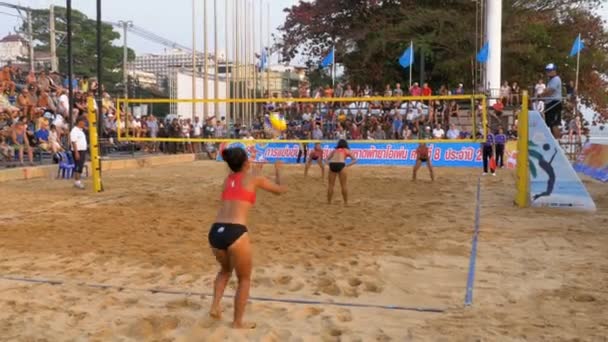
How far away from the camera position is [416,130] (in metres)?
19.0

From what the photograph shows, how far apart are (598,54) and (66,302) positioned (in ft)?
93.9

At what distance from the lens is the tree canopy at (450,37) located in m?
26.5

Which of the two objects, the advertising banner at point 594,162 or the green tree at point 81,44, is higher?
the green tree at point 81,44

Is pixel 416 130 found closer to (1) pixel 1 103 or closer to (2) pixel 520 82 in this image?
(2) pixel 520 82

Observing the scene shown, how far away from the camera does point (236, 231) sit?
12.5 ft

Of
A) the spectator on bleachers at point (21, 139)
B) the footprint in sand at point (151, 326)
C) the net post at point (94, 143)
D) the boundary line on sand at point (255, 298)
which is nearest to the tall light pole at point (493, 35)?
the net post at point (94, 143)

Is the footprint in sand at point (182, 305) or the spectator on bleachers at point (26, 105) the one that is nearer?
the footprint in sand at point (182, 305)

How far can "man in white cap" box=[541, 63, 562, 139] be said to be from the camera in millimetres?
9977

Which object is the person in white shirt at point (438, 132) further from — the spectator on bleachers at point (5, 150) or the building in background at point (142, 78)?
the building in background at point (142, 78)

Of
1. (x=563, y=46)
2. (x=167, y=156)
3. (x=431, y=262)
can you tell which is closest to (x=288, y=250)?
(x=431, y=262)

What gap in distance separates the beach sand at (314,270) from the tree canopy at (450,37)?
58.1 ft

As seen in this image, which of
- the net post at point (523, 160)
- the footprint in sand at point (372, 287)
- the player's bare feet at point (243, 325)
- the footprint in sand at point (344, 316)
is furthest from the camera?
the net post at point (523, 160)

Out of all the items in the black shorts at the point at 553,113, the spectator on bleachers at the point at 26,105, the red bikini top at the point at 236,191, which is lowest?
the red bikini top at the point at 236,191

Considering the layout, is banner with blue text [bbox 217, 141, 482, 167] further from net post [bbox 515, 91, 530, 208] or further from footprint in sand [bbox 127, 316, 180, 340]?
footprint in sand [bbox 127, 316, 180, 340]
